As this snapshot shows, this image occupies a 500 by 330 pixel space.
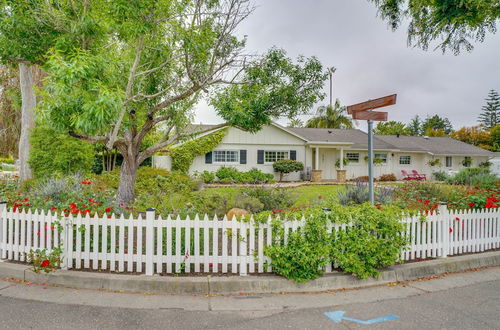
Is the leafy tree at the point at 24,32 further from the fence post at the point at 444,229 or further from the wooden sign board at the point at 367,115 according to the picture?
the fence post at the point at 444,229

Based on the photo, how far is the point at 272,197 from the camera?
24.1ft

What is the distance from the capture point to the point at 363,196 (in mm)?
6918

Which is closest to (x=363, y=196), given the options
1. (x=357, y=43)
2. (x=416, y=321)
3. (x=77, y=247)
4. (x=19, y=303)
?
(x=416, y=321)

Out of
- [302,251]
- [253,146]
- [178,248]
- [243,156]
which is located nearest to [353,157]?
[253,146]

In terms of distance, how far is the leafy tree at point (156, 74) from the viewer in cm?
486

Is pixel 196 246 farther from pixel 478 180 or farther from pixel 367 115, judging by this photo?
pixel 478 180

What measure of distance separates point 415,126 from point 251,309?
2592 inches

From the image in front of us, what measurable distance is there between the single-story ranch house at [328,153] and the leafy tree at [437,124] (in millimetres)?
34695

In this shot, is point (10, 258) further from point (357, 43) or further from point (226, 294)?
point (357, 43)

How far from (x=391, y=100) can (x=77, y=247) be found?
16.9 feet

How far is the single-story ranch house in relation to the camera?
1869 centimetres

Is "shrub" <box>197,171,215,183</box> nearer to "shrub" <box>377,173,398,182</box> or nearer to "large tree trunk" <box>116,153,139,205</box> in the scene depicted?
"large tree trunk" <box>116,153,139,205</box>

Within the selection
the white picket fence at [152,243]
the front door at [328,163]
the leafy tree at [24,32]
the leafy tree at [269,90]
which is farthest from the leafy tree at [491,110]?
the leafy tree at [24,32]

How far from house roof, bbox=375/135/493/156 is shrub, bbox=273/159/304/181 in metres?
8.87
